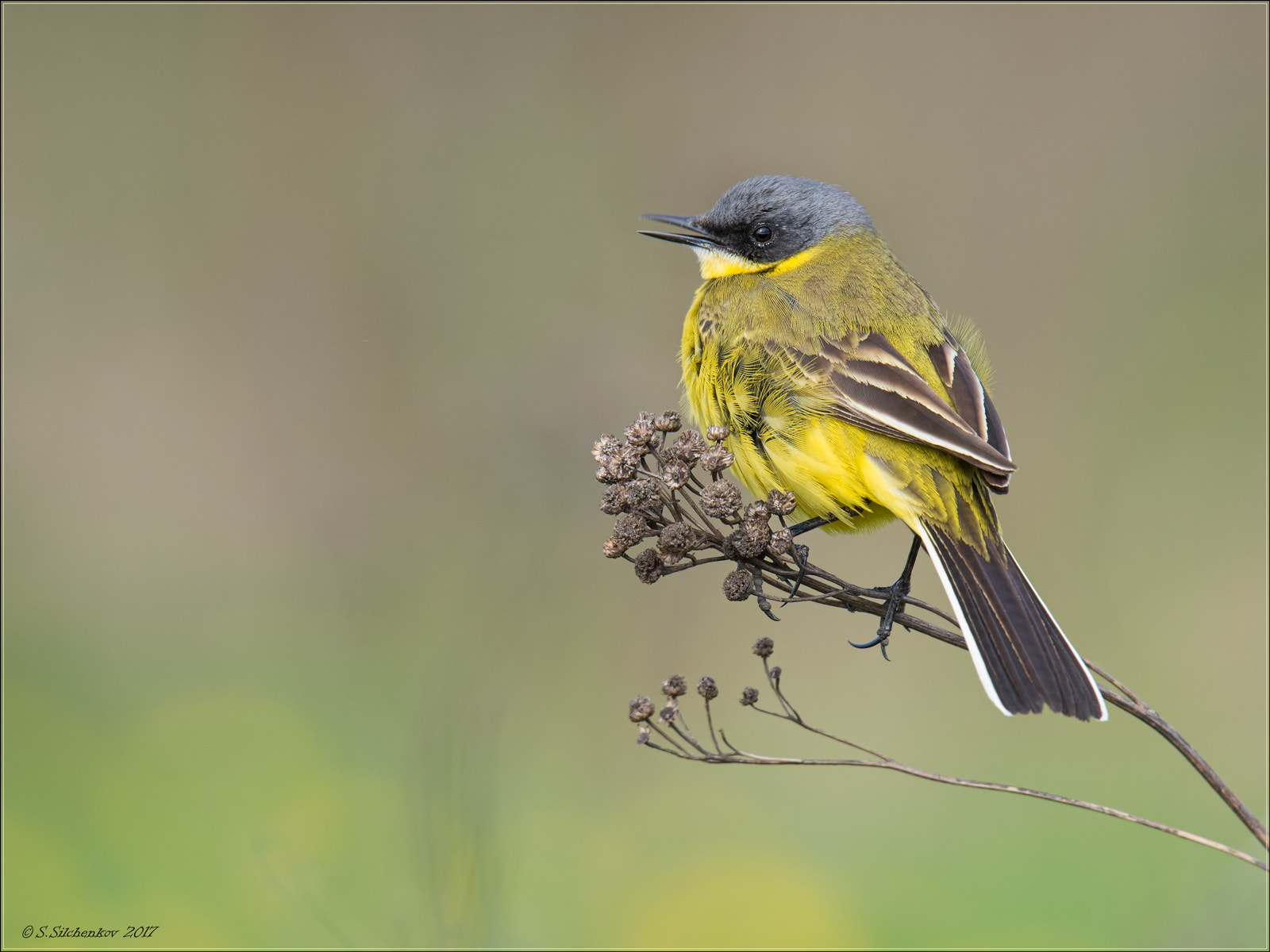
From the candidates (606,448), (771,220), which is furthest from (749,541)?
(771,220)

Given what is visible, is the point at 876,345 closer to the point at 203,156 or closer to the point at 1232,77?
the point at 1232,77

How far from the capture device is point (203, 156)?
786 centimetres

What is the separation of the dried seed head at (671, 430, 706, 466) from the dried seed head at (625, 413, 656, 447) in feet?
0.24

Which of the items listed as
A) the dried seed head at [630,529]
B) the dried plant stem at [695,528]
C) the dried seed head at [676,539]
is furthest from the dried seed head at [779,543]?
the dried seed head at [630,529]

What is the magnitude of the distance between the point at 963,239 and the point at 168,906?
6.01m

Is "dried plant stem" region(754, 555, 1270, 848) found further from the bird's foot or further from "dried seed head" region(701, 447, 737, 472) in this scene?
"dried seed head" region(701, 447, 737, 472)

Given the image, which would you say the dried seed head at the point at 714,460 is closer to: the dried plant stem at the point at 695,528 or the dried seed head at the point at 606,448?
the dried plant stem at the point at 695,528

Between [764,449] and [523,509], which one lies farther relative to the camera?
[523,509]

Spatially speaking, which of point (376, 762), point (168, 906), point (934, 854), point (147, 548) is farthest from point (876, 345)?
point (147, 548)

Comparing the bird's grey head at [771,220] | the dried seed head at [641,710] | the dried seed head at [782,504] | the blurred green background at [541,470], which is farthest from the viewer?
the bird's grey head at [771,220]

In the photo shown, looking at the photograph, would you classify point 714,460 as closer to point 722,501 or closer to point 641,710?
point 722,501

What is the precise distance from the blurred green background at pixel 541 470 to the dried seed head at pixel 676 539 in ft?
2.50

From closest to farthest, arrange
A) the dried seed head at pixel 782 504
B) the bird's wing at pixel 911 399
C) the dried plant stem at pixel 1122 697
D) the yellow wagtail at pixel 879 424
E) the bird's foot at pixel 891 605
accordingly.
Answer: the dried plant stem at pixel 1122 697 < the bird's foot at pixel 891 605 < the yellow wagtail at pixel 879 424 < the dried seed head at pixel 782 504 < the bird's wing at pixel 911 399

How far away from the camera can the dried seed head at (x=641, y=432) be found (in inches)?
123
